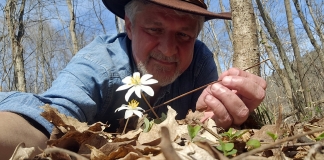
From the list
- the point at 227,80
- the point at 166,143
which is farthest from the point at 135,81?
the point at 166,143

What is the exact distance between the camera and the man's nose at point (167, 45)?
6.63 feet

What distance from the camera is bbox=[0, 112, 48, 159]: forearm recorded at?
1041 millimetres

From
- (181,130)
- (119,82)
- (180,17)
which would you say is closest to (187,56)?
(180,17)

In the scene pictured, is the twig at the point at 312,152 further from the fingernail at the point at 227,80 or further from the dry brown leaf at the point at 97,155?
the fingernail at the point at 227,80

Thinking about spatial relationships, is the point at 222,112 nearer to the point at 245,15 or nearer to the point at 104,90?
the point at 104,90

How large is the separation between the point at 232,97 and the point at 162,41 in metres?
0.69

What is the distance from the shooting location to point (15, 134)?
109 cm

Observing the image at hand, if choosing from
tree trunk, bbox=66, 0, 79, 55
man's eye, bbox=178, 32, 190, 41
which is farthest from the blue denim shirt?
tree trunk, bbox=66, 0, 79, 55

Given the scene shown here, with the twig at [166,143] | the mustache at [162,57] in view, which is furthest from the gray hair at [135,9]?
the twig at [166,143]

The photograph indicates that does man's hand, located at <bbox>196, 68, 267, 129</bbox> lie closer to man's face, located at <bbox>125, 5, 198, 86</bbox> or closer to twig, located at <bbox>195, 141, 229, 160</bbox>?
man's face, located at <bbox>125, 5, 198, 86</bbox>

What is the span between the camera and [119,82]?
203cm

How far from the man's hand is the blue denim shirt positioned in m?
0.62

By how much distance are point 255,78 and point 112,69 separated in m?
0.88

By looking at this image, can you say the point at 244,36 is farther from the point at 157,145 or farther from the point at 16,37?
the point at 16,37
